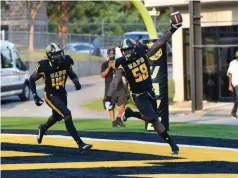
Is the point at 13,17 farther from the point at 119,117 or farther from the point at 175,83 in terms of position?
the point at 119,117

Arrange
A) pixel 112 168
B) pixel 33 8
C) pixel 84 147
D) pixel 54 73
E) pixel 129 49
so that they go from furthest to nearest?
pixel 33 8
pixel 54 73
pixel 84 147
pixel 129 49
pixel 112 168

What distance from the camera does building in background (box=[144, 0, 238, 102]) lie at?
2408cm

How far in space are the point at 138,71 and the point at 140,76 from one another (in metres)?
0.10

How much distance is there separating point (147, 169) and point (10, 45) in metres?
18.1

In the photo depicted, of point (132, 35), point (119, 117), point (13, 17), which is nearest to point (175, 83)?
point (119, 117)

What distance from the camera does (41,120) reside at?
66.3 feet

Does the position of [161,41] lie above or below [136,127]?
above

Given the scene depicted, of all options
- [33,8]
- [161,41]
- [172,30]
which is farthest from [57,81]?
[33,8]

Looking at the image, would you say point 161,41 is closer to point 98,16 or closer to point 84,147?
point 84,147

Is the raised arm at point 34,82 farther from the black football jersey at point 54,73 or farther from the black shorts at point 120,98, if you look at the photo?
the black shorts at point 120,98

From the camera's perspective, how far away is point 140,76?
11.3m

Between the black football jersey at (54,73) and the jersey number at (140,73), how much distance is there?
4.44 feet

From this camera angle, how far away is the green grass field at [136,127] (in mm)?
14750

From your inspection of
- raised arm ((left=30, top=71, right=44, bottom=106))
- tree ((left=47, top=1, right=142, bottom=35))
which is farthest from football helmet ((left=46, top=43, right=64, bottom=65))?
tree ((left=47, top=1, right=142, bottom=35))
